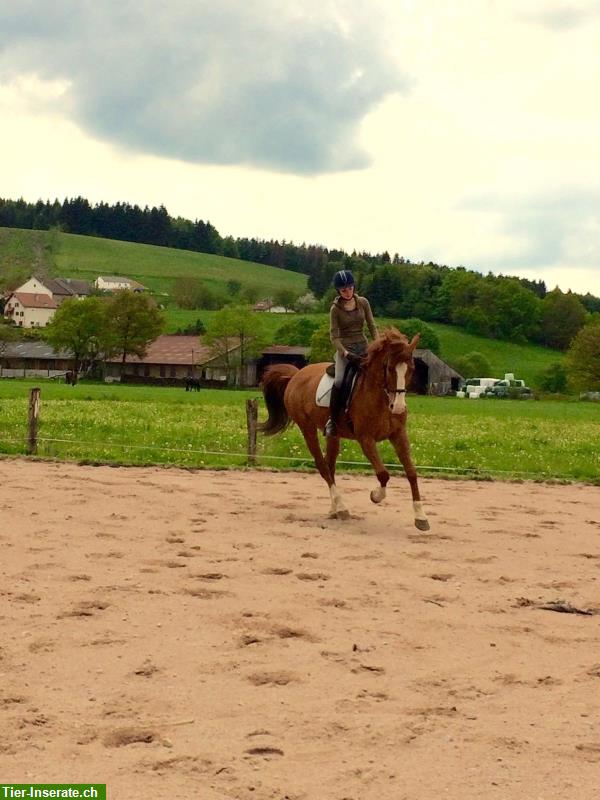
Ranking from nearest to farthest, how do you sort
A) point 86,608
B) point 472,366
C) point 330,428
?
point 86,608 < point 330,428 < point 472,366

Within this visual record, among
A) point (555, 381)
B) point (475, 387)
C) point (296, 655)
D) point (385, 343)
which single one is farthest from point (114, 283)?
point (296, 655)

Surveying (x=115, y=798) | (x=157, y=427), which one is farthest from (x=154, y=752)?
(x=157, y=427)

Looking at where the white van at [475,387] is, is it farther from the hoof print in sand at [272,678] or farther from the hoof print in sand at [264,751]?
the hoof print in sand at [264,751]

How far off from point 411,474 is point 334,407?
1.35m

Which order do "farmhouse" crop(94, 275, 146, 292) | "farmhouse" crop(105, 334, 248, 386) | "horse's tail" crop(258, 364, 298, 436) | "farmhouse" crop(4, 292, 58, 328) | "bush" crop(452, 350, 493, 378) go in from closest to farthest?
"horse's tail" crop(258, 364, 298, 436) < "farmhouse" crop(105, 334, 248, 386) < "bush" crop(452, 350, 493, 378) < "farmhouse" crop(4, 292, 58, 328) < "farmhouse" crop(94, 275, 146, 292)

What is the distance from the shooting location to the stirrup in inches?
459

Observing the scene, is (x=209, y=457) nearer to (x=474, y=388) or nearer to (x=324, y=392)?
(x=324, y=392)

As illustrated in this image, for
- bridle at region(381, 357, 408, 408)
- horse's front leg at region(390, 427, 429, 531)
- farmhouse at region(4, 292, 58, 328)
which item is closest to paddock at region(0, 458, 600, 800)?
horse's front leg at region(390, 427, 429, 531)

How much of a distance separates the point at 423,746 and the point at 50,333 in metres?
107

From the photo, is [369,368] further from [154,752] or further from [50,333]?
[50,333]

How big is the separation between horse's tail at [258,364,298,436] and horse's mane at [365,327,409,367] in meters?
3.00

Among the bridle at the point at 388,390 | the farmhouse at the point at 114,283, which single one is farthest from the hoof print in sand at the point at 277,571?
the farmhouse at the point at 114,283

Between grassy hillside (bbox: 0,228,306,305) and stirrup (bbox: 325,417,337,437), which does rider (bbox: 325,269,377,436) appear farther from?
grassy hillside (bbox: 0,228,306,305)

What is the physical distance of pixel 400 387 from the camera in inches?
409
